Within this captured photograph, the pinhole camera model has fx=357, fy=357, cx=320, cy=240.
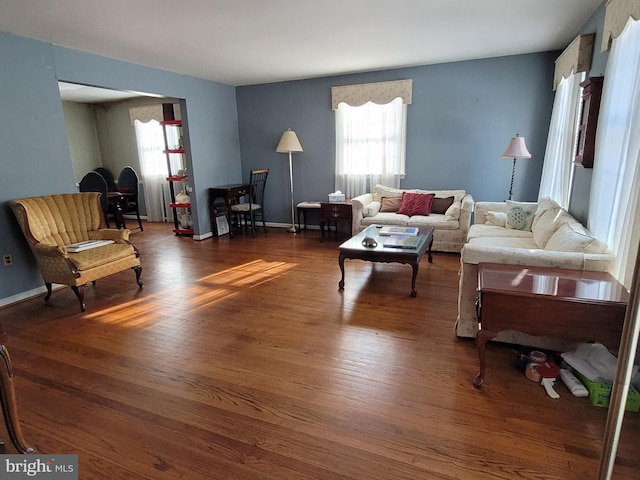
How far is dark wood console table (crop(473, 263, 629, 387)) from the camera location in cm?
180

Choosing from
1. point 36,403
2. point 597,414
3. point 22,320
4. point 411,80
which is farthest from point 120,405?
point 411,80

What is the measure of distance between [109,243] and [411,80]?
14.6 feet

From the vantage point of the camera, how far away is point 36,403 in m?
1.99

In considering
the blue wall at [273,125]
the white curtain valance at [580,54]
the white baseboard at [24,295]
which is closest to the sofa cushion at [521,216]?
the blue wall at [273,125]

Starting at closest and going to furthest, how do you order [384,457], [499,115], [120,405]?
[384,457] < [120,405] < [499,115]

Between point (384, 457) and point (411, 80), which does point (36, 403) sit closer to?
point (384, 457)

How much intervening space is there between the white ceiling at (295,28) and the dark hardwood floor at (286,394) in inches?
98.2

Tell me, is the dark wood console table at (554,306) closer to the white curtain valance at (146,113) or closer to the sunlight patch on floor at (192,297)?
the sunlight patch on floor at (192,297)

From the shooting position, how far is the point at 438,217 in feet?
15.7

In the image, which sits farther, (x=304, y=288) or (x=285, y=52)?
(x=285, y=52)

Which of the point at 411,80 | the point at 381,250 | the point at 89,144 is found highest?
the point at 411,80
